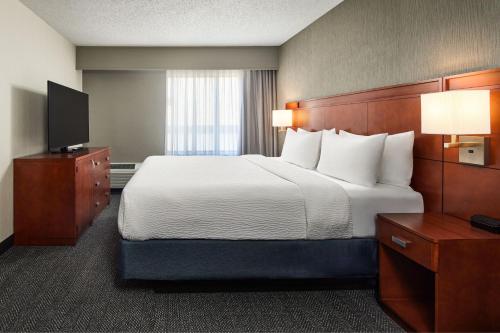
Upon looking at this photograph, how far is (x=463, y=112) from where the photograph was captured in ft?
7.18

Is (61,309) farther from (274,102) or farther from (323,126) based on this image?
(274,102)

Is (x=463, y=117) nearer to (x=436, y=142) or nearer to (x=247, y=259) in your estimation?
(x=436, y=142)

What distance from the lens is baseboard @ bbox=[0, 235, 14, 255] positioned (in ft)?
11.7

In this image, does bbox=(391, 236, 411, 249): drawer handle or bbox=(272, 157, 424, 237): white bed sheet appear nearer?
bbox=(391, 236, 411, 249): drawer handle

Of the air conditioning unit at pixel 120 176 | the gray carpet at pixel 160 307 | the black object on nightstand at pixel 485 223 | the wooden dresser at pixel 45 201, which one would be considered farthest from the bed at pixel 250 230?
the air conditioning unit at pixel 120 176

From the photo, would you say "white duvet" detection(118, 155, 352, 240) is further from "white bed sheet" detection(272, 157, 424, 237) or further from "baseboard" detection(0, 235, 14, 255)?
"baseboard" detection(0, 235, 14, 255)

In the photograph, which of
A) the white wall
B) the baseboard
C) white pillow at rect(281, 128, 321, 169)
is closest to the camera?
the baseboard

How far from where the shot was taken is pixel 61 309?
246cm

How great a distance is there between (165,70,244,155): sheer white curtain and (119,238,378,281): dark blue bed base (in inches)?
165

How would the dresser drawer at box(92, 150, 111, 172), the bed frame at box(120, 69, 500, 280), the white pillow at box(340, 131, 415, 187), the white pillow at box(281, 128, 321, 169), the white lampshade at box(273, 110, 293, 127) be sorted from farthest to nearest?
1. the white lampshade at box(273, 110, 293, 127)
2. the dresser drawer at box(92, 150, 111, 172)
3. the white pillow at box(281, 128, 321, 169)
4. the white pillow at box(340, 131, 415, 187)
5. the bed frame at box(120, 69, 500, 280)

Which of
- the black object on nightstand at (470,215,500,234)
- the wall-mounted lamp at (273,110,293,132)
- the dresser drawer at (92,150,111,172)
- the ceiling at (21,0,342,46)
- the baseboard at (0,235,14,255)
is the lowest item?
the baseboard at (0,235,14,255)

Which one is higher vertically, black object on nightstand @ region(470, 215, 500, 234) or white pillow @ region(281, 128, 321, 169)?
white pillow @ region(281, 128, 321, 169)

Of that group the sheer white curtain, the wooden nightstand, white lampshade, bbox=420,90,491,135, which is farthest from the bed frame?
the sheer white curtain

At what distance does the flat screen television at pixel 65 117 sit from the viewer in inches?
164
